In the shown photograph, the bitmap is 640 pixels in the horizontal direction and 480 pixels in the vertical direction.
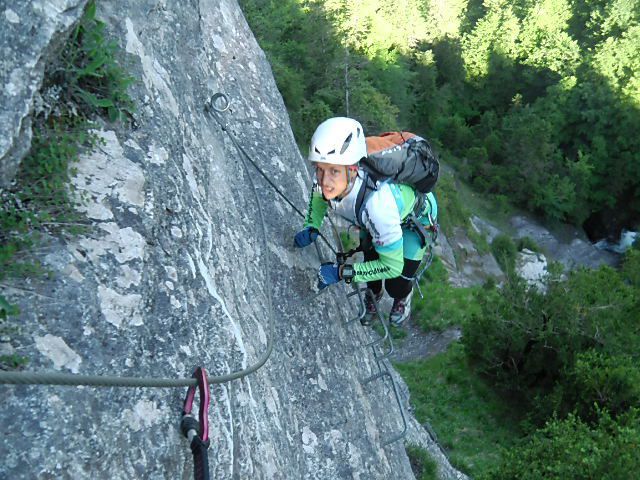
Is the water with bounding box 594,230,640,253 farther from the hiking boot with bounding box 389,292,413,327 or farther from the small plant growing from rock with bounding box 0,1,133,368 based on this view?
the small plant growing from rock with bounding box 0,1,133,368

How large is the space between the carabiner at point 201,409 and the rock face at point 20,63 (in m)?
1.47

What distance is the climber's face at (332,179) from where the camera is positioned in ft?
16.4

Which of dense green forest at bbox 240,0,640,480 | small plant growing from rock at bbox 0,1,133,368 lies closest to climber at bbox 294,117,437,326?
small plant growing from rock at bbox 0,1,133,368

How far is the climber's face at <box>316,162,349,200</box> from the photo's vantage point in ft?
16.4

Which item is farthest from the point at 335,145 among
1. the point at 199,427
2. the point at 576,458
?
the point at 576,458

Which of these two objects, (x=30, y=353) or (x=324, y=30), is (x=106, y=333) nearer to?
(x=30, y=353)

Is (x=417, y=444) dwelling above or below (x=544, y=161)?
above

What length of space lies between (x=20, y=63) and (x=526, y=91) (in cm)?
4972

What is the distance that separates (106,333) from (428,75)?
4536 cm

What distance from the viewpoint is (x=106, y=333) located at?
325 cm

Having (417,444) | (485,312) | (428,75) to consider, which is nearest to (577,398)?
(485,312)

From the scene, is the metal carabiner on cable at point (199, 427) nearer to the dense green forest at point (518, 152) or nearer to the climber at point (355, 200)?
the climber at point (355, 200)

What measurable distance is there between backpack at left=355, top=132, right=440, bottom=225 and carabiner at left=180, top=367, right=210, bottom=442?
2.26 metres

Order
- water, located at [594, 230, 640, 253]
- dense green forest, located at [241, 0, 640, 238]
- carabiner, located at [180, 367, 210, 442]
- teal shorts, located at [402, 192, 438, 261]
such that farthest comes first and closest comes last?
water, located at [594, 230, 640, 253]
dense green forest, located at [241, 0, 640, 238]
teal shorts, located at [402, 192, 438, 261]
carabiner, located at [180, 367, 210, 442]
